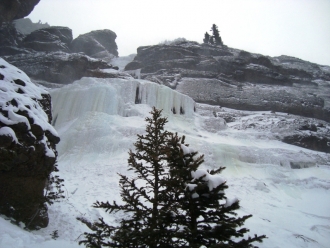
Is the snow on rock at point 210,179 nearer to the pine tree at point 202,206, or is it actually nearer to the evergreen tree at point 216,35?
the pine tree at point 202,206

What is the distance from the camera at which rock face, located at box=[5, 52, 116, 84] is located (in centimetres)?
2931

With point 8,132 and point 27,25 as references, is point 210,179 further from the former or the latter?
point 27,25

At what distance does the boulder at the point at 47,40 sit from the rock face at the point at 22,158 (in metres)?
37.4

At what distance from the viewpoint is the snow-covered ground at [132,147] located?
24.5ft

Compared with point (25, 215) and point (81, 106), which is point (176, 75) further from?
point (25, 215)

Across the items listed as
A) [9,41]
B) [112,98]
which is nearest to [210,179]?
[112,98]

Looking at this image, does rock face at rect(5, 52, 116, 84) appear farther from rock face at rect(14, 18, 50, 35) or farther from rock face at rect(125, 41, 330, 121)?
rock face at rect(14, 18, 50, 35)

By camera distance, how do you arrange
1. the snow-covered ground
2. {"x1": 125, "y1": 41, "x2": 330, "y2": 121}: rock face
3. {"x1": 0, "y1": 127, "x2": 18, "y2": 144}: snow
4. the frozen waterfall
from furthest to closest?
{"x1": 125, "y1": 41, "x2": 330, "y2": 121}: rock face → the frozen waterfall → the snow-covered ground → {"x1": 0, "y1": 127, "x2": 18, "y2": 144}: snow

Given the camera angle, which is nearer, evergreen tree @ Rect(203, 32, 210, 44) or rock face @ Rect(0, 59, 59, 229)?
rock face @ Rect(0, 59, 59, 229)

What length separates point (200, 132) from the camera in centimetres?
1962

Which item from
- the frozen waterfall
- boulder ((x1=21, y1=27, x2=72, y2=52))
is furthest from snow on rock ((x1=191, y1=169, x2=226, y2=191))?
boulder ((x1=21, y1=27, x2=72, y2=52))

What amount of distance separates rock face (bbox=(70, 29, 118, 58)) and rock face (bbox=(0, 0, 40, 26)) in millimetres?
17204

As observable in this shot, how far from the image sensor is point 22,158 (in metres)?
5.61

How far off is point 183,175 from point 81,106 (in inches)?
670
